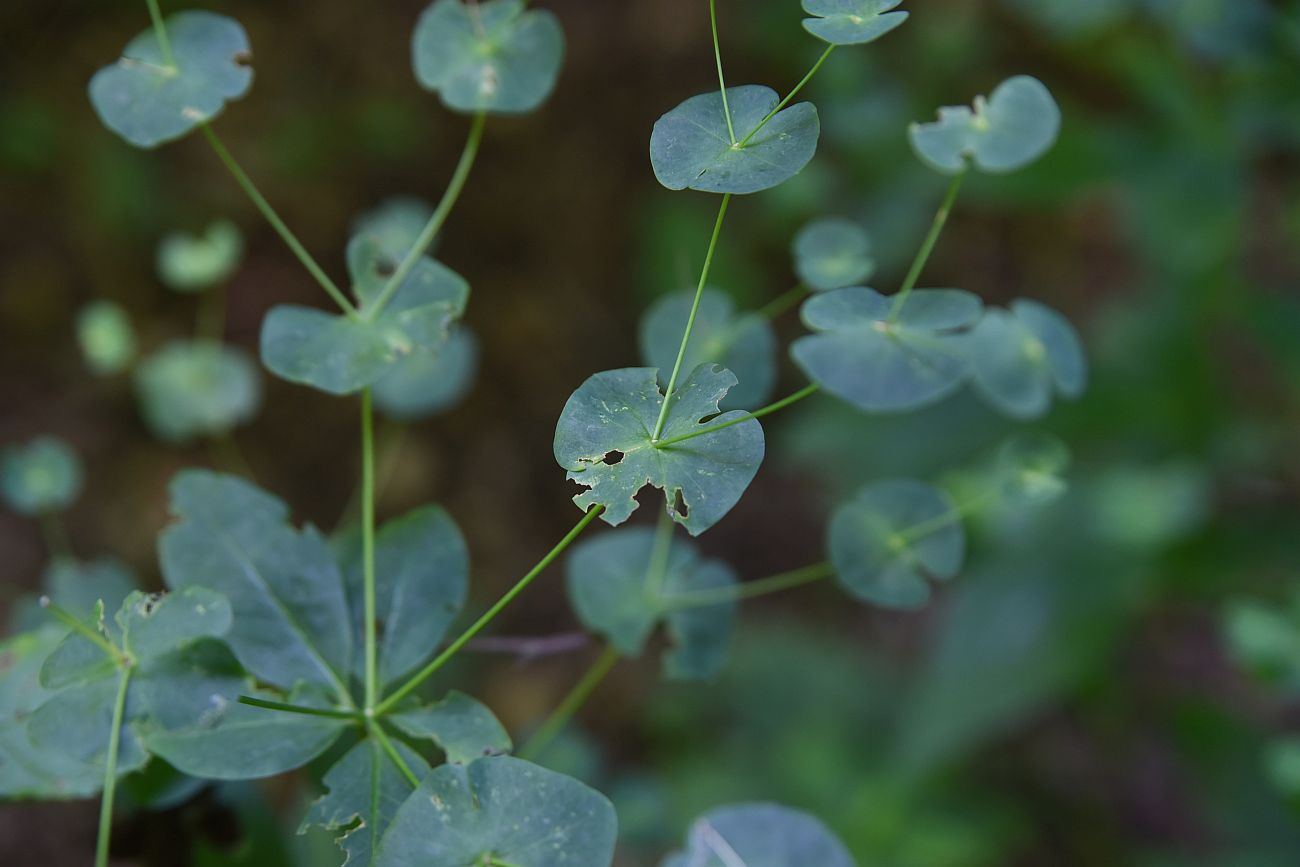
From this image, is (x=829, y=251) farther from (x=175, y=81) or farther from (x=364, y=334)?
(x=175, y=81)

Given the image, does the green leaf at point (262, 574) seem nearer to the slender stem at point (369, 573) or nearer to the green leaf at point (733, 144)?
the slender stem at point (369, 573)

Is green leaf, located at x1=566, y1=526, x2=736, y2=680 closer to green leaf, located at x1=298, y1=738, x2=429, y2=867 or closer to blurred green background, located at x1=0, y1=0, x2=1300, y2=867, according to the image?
green leaf, located at x1=298, y1=738, x2=429, y2=867

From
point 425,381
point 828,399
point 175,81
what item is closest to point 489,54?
point 175,81

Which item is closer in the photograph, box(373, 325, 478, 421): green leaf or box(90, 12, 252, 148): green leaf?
box(90, 12, 252, 148): green leaf

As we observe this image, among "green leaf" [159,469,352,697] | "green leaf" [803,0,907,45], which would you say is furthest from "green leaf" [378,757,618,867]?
"green leaf" [803,0,907,45]

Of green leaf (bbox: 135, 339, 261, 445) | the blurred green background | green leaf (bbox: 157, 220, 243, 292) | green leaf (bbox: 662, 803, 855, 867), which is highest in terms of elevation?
green leaf (bbox: 157, 220, 243, 292)

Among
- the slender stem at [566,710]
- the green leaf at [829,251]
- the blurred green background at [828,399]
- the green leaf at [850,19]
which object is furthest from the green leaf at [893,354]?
the blurred green background at [828,399]

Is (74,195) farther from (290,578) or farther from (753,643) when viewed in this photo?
(290,578)

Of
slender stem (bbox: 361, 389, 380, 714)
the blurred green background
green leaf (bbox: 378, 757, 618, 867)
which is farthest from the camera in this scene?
the blurred green background
